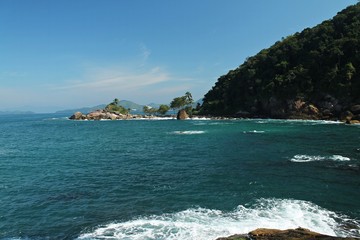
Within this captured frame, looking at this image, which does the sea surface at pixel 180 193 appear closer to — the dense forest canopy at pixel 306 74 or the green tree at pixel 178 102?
the dense forest canopy at pixel 306 74

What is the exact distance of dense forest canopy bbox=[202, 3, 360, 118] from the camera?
346 ft

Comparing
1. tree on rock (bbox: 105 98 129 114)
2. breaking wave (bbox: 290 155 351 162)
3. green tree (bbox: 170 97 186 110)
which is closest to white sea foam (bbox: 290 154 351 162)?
breaking wave (bbox: 290 155 351 162)

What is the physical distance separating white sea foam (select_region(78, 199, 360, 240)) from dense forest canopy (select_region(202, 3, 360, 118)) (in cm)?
9431

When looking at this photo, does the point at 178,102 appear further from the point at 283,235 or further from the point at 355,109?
the point at 283,235

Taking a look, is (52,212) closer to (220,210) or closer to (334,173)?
(220,210)

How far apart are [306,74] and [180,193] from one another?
108 metres

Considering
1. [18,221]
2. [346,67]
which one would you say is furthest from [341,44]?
[18,221]

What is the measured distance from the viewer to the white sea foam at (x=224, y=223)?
708 inches

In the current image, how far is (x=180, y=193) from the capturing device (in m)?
26.2

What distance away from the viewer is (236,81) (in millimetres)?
155750

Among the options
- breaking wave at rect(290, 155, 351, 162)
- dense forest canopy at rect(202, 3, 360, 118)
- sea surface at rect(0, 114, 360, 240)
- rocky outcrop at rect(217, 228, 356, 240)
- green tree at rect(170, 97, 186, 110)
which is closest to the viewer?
rocky outcrop at rect(217, 228, 356, 240)

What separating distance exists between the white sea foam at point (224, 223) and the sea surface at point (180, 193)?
0.07 meters

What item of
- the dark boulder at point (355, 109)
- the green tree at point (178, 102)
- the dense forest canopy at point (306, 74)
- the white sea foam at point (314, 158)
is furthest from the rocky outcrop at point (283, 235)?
the green tree at point (178, 102)

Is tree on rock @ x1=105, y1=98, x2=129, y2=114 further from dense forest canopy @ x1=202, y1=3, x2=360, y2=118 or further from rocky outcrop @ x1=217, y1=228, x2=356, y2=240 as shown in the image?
→ rocky outcrop @ x1=217, y1=228, x2=356, y2=240
